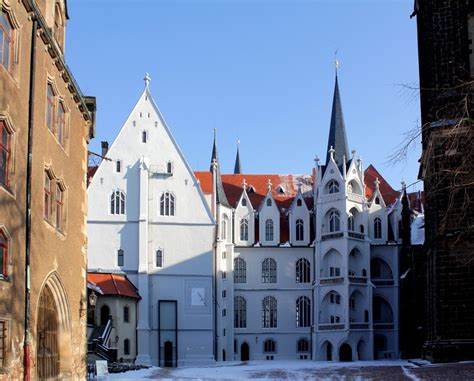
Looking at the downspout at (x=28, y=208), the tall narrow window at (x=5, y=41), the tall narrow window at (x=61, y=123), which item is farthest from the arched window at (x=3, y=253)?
the tall narrow window at (x=61, y=123)

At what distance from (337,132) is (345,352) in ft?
59.1

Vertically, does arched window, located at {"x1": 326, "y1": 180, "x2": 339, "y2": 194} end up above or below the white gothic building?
above

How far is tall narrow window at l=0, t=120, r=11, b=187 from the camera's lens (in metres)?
16.9

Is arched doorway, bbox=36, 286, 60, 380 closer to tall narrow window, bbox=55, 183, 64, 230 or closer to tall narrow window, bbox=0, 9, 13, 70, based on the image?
tall narrow window, bbox=55, 183, 64, 230

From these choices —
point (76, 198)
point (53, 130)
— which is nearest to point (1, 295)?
point (53, 130)

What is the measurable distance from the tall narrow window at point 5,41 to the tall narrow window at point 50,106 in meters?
3.57

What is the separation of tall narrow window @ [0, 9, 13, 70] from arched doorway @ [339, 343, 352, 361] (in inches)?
1958

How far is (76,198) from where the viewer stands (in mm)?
25172

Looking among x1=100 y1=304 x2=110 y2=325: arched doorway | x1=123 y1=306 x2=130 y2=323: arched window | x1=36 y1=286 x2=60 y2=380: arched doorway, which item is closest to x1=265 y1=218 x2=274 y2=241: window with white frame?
x1=123 y1=306 x2=130 y2=323: arched window

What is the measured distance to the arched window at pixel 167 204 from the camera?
201 ft

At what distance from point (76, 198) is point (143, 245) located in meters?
35.0

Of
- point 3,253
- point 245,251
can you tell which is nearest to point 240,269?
point 245,251

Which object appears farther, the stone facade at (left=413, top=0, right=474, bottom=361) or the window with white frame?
the window with white frame

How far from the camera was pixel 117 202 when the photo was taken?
6078 centimetres
